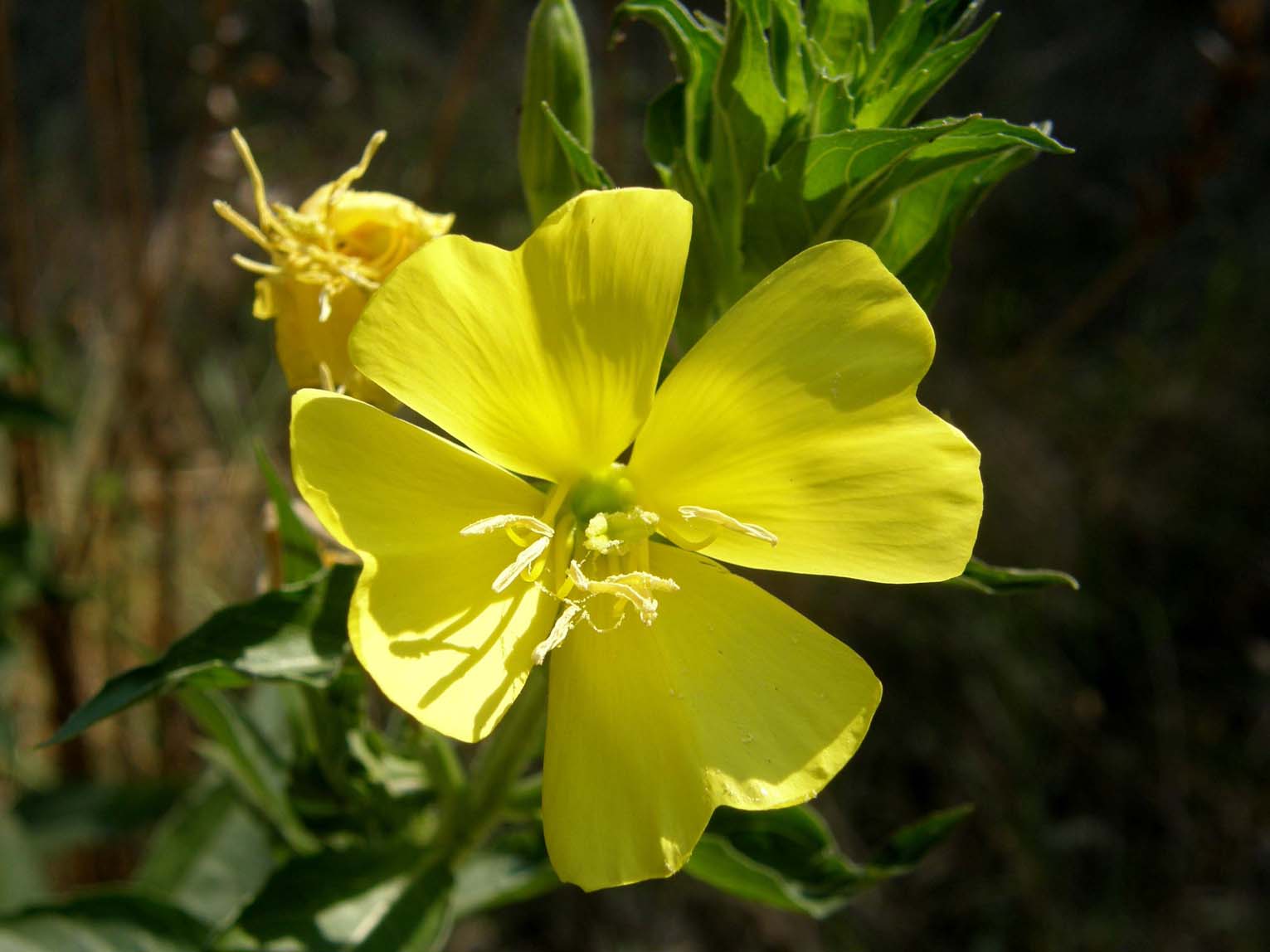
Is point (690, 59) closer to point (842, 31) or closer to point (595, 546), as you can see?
point (842, 31)

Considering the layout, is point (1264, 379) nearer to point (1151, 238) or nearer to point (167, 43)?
point (1151, 238)

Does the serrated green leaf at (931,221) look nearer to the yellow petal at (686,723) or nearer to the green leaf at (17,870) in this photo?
the yellow petal at (686,723)

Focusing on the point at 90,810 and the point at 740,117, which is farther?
the point at 90,810

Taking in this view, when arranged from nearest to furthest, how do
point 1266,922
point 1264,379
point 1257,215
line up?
1. point 1266,922
2. point 1264,379
3. point 1257,215

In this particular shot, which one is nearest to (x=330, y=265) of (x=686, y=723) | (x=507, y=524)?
(x=507, y=524)

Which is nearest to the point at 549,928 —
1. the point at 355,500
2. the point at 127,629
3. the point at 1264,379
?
the point at 127,629

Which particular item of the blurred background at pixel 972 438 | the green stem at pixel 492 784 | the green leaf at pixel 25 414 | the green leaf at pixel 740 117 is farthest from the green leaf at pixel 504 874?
the green leaf at pixel 25 414
